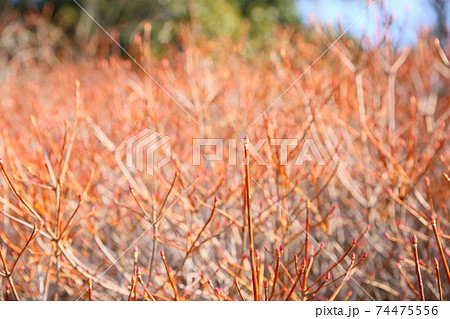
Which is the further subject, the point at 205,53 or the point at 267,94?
the point at 205,53

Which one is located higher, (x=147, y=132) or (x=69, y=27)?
(x=69, y=27)

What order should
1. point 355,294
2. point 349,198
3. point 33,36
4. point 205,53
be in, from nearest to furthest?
point 355,294
point 349,198
point 205,53
point 33,36

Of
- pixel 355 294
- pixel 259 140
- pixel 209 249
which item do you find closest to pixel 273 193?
pixel 259 140

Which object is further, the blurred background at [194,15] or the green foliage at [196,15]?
the green foliage at [196,15]

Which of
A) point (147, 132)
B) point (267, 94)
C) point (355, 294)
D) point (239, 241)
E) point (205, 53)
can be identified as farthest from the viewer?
point (205, 53)

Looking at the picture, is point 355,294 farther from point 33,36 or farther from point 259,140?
point 33,36

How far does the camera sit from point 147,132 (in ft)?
7.04

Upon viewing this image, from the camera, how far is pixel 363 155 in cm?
204

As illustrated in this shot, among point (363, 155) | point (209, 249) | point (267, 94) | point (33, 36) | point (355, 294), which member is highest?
point (33, 36)

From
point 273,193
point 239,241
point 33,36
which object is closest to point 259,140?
point 273,193

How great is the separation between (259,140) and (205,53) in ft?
5.85

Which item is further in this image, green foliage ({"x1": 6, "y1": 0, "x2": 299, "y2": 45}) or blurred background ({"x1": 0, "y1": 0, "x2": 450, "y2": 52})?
green foliage ({"x1": 6, "y1": 0, "x2": 299, "y2": 45})
